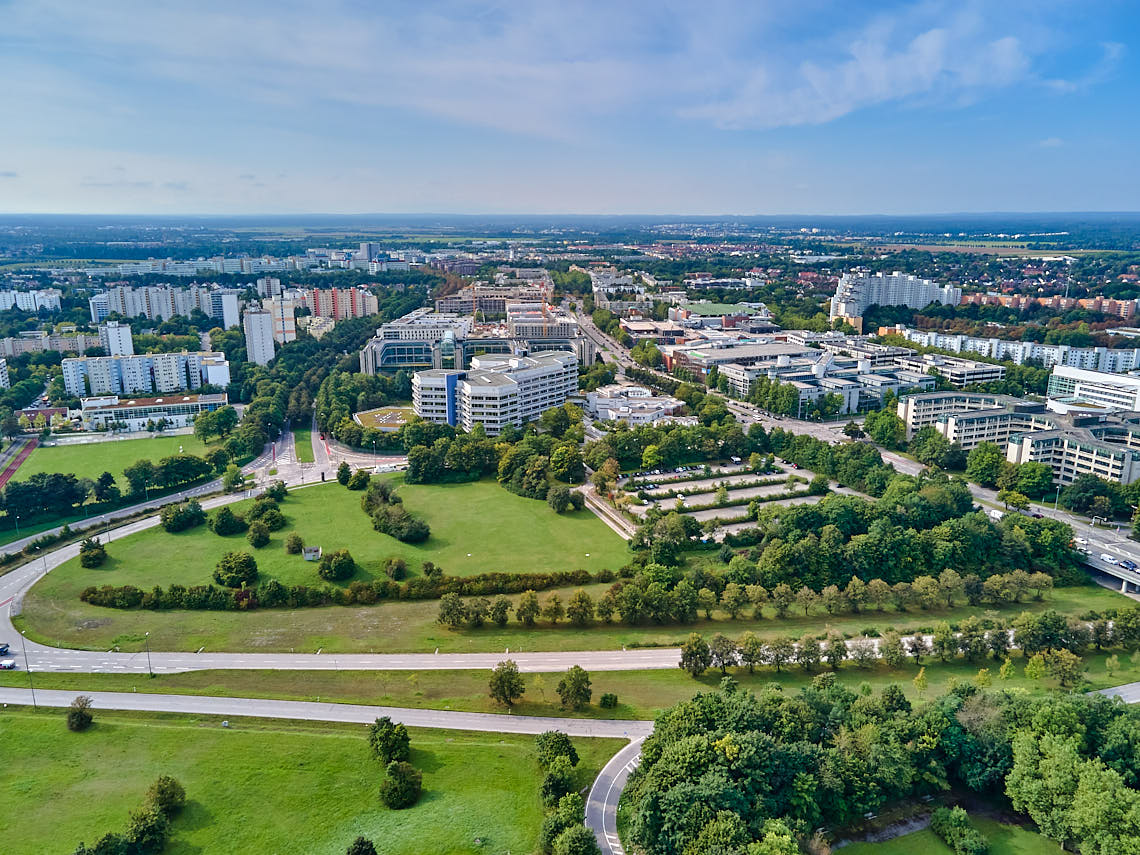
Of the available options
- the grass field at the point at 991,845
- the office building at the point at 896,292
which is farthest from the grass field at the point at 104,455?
the office building at the point at 896,292

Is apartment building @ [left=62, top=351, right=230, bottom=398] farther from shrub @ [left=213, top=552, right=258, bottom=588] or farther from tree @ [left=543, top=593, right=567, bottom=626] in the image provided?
tree @ [left=543, top=593, right=567, bottom=626]

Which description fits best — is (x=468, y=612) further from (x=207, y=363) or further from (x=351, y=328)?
(x=351, y=328)

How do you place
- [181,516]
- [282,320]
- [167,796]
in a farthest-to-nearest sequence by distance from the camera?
[282,320] → [181,516] → [167,796]

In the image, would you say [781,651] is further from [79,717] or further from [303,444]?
[303,444]

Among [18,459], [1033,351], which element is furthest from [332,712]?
[1033,351]

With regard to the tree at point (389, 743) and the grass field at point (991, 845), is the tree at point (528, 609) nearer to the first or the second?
the tree at point (389, 743)

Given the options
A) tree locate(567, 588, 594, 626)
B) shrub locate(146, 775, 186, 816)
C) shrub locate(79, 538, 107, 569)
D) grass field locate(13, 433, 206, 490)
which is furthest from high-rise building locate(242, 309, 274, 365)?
shrub locate(146, 775, 186, 816)

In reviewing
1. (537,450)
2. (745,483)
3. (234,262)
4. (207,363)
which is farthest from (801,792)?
(234,262)
